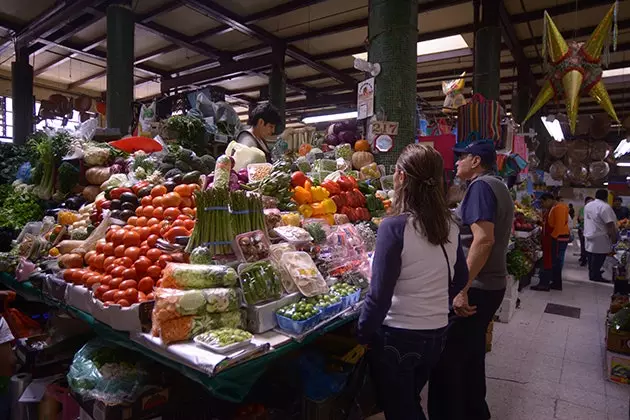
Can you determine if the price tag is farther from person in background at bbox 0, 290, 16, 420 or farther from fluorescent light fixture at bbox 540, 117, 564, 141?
fluorescent light fixture at bbox 540, 117, 564, 141

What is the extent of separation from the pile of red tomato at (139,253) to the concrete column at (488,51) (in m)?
6.12

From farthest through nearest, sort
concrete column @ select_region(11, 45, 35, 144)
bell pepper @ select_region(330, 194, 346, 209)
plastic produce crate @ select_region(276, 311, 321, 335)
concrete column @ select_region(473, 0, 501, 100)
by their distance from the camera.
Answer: concrete column @ select_region(11, 45, 35, 144) < concrete column @ select_region(473, 0, 501, 100) < bell pepper @ select_region(330, 194, 346, 209) < plastic produce crate @ select_region(276, 311, 321, 335)

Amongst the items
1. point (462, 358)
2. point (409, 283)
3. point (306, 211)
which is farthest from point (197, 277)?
point (462, 358)

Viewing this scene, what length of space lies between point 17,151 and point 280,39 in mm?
5709

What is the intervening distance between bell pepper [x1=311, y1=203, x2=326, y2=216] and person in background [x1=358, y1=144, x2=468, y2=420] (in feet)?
4.53

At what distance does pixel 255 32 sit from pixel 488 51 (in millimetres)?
4694

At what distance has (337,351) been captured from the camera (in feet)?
9.05

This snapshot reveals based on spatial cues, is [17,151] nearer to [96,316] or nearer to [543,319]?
[96,316]

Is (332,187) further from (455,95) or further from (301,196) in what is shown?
(455,95)

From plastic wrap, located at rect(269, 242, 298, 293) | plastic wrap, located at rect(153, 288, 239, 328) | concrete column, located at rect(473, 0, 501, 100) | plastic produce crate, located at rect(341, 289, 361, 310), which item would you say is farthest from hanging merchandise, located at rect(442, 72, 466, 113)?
plastic wrap, located at rect(153, 288, 239, 328)

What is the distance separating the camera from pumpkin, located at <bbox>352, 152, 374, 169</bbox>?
14.6 ft

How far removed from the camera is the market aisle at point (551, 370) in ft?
10.6

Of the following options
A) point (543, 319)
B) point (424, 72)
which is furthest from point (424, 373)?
point (424, 72)

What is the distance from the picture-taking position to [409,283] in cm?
188
